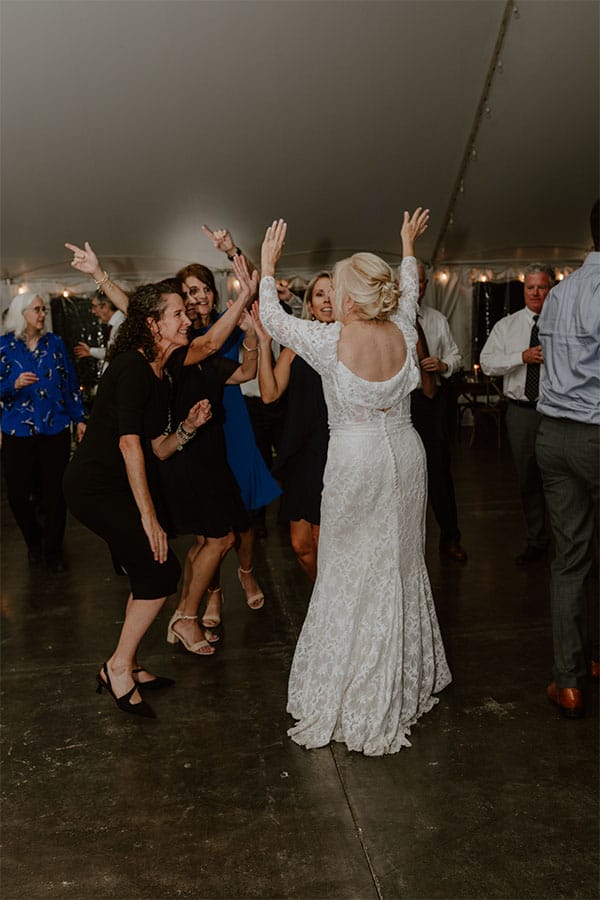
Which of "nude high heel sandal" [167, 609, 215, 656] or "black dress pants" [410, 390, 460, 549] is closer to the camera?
"nude high heel sandal" [167, 609, 215, 656]

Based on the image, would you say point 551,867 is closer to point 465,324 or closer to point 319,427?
point 319,427

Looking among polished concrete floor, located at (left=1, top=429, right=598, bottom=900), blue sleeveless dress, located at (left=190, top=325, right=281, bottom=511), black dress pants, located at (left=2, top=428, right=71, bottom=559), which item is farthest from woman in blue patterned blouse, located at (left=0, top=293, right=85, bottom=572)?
blue sleeveless dress, located at (left=190, top=325, right=281, bottom=511)

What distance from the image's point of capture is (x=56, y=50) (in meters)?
6.61

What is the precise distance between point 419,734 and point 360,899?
0.81m

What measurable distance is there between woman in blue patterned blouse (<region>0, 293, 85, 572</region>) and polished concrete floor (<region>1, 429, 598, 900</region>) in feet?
4.09

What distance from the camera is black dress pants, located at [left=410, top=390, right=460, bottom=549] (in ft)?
14.9

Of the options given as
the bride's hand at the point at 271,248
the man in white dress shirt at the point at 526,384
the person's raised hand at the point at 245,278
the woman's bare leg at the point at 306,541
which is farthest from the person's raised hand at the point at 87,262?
the man in white dress shirt at the point at 526,384

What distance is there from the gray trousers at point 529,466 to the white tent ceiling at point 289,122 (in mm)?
3933

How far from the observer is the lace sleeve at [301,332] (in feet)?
8.19

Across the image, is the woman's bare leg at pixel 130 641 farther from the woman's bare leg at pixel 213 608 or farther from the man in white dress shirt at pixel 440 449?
the man in white dress shirt at pixel 440 449

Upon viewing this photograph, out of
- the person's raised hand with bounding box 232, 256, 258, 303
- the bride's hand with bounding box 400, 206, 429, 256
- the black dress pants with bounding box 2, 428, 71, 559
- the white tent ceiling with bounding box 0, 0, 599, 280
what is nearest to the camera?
the bride's hand with bounding box 400, 206, 429, 256

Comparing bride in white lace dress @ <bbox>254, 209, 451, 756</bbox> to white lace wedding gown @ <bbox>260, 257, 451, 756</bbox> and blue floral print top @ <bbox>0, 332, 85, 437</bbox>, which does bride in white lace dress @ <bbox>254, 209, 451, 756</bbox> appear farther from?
blue floral print top @ <bbox>0, 332, 85, 437</bbox>

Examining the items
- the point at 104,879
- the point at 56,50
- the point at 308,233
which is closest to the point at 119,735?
the point at 104,879

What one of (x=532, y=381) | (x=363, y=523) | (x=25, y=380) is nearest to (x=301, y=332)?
(x=363, y=523)
